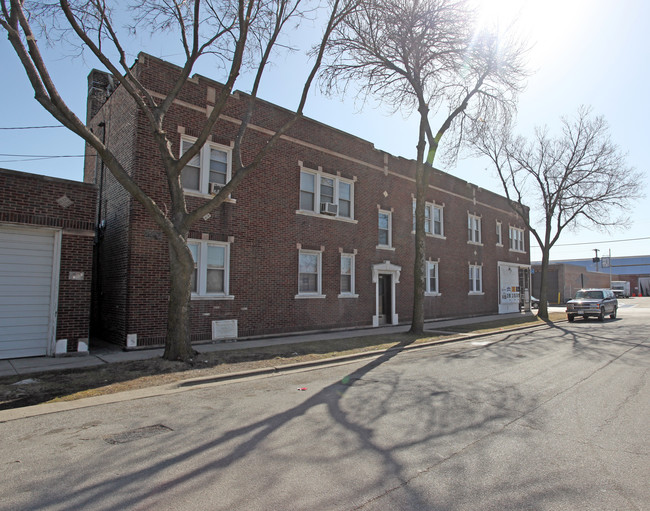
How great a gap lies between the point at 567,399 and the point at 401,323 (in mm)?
13399

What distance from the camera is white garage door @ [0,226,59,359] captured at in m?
10.1

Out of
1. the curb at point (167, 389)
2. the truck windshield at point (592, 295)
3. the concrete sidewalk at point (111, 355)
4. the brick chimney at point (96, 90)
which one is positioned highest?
the brick chimney at point (96, 90)

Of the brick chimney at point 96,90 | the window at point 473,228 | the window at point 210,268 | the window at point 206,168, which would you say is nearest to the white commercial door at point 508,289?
the window at point 473,228

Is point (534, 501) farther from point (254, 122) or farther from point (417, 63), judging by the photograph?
point (417, 63)

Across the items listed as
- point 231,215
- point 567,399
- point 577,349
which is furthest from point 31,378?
point 577,349

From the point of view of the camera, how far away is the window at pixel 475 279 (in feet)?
84.6

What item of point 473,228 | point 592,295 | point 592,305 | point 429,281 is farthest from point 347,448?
point 592,295

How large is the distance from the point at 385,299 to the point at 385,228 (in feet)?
11.1

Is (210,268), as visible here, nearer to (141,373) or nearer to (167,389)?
(141,373)

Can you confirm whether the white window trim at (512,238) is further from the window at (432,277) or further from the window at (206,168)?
the window at (206,168)

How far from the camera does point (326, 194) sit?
17.1 m

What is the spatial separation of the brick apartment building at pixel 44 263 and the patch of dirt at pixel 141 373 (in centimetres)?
238

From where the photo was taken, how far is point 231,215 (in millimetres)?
13742

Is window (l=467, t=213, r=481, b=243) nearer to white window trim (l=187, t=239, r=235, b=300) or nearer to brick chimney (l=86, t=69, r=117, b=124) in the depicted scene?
white window trim (l=187, t=239, r=235, b=300)
